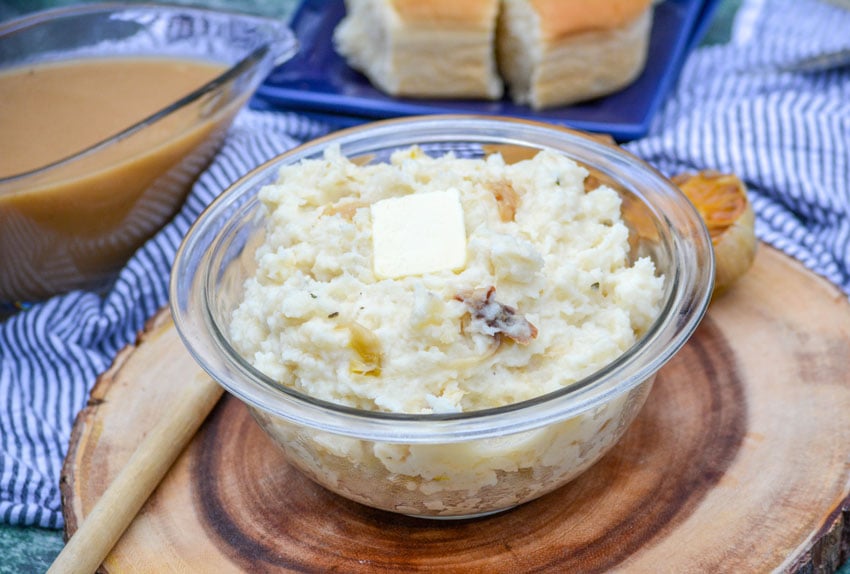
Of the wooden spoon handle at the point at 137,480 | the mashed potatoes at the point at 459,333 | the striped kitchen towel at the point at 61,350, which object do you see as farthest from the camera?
the striped kitchen towel at the point at 61,350

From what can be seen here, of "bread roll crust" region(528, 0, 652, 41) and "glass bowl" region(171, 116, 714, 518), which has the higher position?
"glass bowl" region(171, 116, 714, 518)

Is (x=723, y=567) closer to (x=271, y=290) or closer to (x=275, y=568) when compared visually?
(x=275, y=568)

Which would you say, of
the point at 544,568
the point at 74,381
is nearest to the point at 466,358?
the point at 544,568

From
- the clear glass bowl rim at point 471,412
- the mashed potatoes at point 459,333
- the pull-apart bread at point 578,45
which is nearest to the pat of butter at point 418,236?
the mashed potatoes at point 459,333

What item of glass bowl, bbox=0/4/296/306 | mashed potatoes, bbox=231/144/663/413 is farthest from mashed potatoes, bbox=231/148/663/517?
glass bowl, bbox=0/4/296/306

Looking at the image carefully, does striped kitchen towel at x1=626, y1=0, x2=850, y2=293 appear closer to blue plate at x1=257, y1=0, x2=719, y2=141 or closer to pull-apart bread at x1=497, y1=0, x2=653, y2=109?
blue plate at x1=257, y1=0, x2=719, y2=141

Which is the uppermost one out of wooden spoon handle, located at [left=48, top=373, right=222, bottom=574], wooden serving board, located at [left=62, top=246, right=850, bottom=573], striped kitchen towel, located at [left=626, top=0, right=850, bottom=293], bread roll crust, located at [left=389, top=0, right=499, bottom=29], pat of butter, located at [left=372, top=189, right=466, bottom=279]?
pat of butter, located at [left=372, top=189, right=466, bottom=279]

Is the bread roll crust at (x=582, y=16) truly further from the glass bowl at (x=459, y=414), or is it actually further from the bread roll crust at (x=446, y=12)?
the glass bowl at (x=459, y=414)
